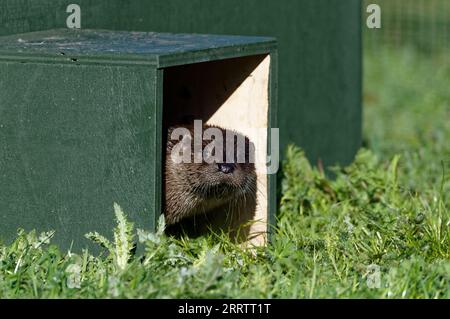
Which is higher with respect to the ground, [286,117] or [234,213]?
[286,117]

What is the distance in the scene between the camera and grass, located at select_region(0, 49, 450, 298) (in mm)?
3994

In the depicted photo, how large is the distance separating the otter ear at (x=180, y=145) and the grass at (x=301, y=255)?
46 cm

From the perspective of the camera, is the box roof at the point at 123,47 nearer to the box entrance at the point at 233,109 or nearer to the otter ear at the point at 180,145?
the box entrance at the point at 233,109

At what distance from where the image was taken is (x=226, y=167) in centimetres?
530

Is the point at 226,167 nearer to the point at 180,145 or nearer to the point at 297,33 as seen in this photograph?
the point at 180,145

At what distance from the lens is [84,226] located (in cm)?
463

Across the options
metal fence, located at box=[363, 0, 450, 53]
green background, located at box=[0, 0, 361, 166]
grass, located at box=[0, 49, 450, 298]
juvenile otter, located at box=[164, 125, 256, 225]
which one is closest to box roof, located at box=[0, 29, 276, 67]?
green background, located at box=[0, 0, 361, 166]

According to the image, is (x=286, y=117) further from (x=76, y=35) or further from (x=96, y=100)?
(x=96, y=100)

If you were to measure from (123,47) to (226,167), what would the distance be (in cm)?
91

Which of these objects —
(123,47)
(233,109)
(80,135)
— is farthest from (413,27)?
(80,135)

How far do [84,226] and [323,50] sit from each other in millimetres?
2989

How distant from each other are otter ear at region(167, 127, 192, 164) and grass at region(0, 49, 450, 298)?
46cm
